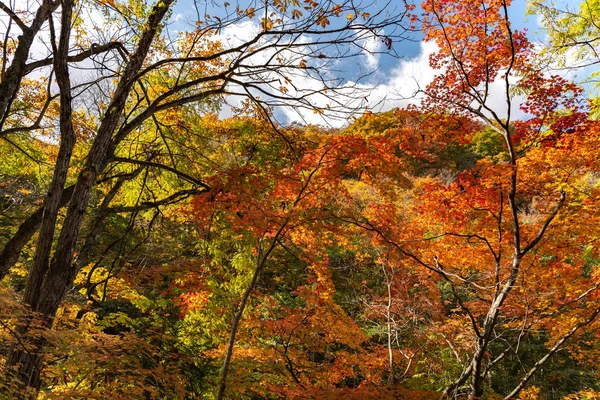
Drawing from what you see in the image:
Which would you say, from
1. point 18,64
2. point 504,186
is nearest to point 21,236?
point 18,64

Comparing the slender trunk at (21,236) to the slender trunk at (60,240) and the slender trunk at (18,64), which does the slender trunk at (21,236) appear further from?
the slender trunk at (18,64)

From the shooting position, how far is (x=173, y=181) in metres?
8.62

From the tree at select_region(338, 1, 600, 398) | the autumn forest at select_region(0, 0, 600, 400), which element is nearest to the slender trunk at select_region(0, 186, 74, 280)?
the autumn forest at select_region(0, 0, 600, 400)

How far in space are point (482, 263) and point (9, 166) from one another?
12.0 meters

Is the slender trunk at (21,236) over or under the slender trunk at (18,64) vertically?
under

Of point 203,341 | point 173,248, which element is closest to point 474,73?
point 203,341

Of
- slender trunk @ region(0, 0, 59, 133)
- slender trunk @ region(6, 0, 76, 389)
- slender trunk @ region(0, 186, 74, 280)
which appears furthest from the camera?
slender trunk @ region(0, 186, 74, 280)

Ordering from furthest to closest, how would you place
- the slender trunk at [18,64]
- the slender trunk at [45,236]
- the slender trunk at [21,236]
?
the slender trunk at [21,236] < the slender trunk at [18,64] < the slender trunk at [45,236]

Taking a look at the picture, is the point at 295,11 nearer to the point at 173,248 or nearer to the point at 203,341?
the point at 203,341

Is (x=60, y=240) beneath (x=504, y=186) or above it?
beneath

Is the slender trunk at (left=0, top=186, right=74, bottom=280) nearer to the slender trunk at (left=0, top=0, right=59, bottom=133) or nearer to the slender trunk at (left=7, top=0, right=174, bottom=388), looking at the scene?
the slender trunk at (left=7, top=0, right=174, bottom=388)

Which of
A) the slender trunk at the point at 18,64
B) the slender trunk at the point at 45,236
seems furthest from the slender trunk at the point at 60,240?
the slender trunk at the point at 18,64

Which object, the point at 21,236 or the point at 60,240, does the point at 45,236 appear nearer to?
the point at 60,240

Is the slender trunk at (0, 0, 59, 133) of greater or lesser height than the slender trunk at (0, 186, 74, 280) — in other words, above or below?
above
